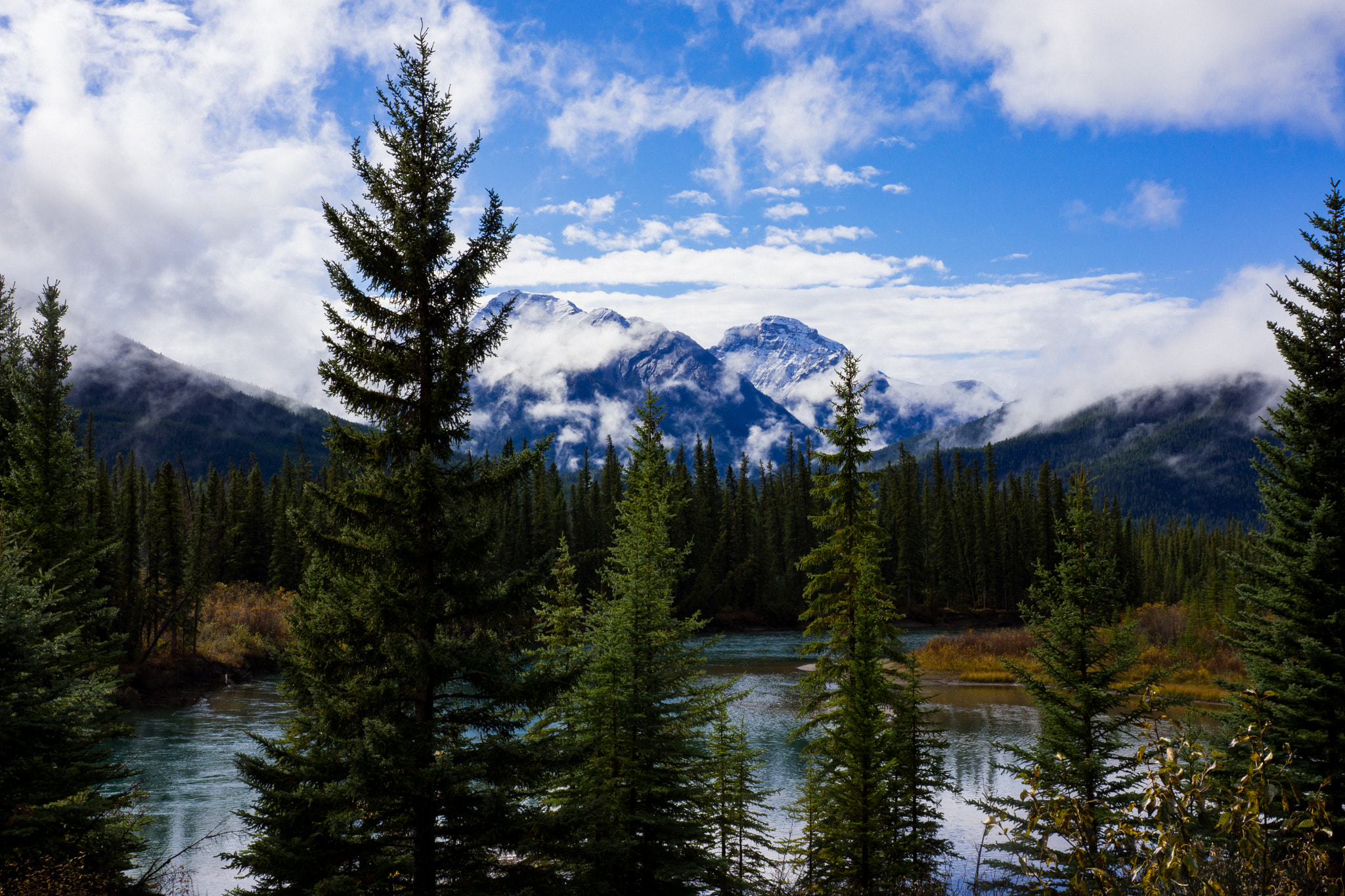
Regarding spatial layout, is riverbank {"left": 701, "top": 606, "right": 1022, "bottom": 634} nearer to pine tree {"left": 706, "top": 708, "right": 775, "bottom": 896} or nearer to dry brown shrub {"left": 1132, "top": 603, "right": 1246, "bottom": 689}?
dry brown shrub {"left": 1132, "top": 603, "right": 1246, "bottom": 689}

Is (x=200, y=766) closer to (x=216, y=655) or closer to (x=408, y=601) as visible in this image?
(x=216, y=655)

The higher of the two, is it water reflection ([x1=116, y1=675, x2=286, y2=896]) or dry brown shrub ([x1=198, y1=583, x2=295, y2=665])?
dry brown shrub ([x1=198, y1=583, x2=295, y2=665])

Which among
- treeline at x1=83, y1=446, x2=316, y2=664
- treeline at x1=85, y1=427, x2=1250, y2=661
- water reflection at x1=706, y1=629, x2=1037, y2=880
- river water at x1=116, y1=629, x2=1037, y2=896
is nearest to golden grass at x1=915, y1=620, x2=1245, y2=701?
water reflection at x1=706, y1=629, x2=1037, y2=880

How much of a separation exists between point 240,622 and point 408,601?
53.6 m

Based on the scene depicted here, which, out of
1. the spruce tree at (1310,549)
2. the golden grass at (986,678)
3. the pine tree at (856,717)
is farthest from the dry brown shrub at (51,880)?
the golden grass at (986,678)

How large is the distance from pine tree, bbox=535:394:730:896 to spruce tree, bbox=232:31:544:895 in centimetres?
254

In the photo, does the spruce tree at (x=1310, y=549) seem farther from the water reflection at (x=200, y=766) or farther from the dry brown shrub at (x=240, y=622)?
the dry brown shrub at (x=240, y=622)

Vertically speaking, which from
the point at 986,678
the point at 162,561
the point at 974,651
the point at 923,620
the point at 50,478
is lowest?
the point at 923,620

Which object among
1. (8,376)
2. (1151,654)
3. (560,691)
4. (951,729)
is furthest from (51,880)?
(1151,654)

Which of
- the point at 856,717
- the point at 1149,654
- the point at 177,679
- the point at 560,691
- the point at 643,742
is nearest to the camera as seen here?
the point at 560,691

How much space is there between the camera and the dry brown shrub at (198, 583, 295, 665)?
168 ft

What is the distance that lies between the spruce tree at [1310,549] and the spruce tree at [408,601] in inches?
593

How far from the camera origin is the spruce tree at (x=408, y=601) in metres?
10.3

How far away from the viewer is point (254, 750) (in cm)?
3119
